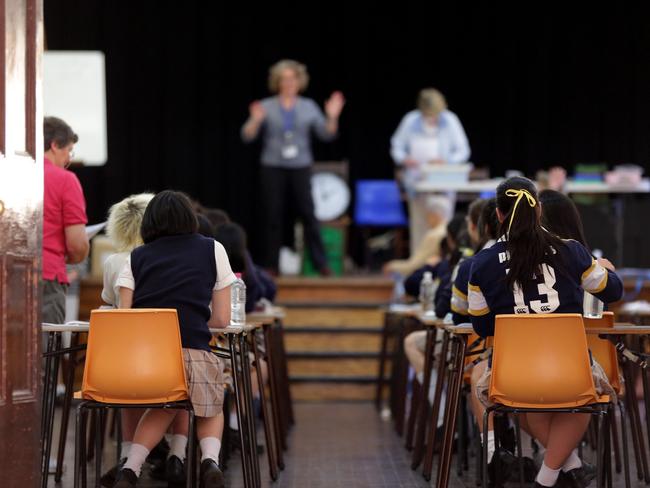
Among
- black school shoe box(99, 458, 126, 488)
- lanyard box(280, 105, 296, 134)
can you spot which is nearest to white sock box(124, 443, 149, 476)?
black school shoe box(99, 458, 126, 488)

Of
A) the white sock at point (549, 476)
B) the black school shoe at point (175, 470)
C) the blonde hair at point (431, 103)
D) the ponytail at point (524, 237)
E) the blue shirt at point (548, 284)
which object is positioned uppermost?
the blonde hair at point (431, 103)

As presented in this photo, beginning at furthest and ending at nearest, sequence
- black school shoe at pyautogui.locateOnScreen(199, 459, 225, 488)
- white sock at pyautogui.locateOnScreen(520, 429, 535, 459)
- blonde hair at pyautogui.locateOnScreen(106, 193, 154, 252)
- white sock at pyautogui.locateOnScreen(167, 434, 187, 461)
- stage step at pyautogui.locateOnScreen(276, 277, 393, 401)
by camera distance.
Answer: stage step at pyautogui.locateOnScreen(276, 277, 393, 401) → white sock at pyautogui.locateOnScreen(520, 429, 535, 459) → blonde hair at pyautogui.locateOnScreen(106, 193, 154, 252) → white sock at pyautogui.locateOnScreen(167, 434, 187, 461) → black school shoe at pyautogui.locateOnScreen(199, 459, 225, 488)

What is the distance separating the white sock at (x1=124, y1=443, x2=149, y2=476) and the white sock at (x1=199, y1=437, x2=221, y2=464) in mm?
215

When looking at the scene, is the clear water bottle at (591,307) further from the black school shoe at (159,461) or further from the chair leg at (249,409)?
the black school shoe at (159,461)

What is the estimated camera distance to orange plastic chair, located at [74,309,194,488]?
4.06 meters

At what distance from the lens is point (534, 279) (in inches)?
164

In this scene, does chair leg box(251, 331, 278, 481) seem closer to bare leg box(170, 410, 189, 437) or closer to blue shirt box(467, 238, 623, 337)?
bare leg box(170, 410, 189, 437)

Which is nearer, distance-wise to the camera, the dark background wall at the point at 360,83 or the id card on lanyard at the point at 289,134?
the id card on lanyard at the point at 289,134

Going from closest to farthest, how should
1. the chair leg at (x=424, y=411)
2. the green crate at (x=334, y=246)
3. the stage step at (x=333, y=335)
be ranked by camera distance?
1. the chair leg at (x=424, y=411)
2. the stage step at (x=333, y=335)
3. the green crate at (x=334, y=246)

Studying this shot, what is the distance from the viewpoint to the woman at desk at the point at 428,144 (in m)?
9.86

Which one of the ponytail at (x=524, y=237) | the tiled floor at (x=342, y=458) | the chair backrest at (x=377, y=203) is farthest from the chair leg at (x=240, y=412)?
the chair backrest at (x=377, y=203)

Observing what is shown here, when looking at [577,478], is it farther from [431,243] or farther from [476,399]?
[431,243]

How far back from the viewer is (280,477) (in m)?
5.31

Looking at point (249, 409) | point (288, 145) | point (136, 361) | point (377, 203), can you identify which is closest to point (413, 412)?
point (249, 409)
